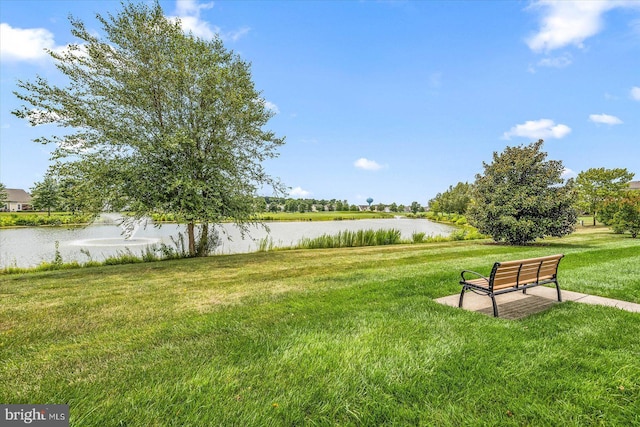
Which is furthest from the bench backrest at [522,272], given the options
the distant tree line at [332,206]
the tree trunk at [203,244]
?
the distant tree line at [332,206]

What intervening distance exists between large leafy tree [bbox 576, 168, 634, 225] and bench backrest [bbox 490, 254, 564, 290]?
40.2m

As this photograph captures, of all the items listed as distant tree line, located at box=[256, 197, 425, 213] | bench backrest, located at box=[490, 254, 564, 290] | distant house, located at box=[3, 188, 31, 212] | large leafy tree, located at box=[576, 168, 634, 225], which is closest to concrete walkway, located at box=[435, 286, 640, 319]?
bench backrest, located at box=[490, 254, 564, 290]

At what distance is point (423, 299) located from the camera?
5.99m

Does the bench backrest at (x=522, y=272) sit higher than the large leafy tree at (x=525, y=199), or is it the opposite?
the large leafy tree at (x=525, y=199)

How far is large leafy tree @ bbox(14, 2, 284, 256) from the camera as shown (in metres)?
11.9

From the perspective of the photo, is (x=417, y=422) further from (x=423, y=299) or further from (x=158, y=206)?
(x=158, y=206)

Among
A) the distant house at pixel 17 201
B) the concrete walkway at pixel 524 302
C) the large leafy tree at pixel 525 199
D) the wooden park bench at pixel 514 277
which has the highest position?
the distant house at pixel 17 201

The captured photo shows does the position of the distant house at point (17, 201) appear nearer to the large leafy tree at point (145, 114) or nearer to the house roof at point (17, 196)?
the house roof at point (17, 196)

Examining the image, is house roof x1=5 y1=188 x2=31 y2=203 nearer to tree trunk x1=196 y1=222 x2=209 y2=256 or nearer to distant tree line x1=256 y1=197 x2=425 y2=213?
distant tree line x1=256 y1=197 x2=425 y2=213

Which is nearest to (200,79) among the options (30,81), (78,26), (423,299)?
(78,26)

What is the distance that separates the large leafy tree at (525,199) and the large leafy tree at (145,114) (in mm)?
13708

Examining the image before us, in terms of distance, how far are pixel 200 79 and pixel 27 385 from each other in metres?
12.1

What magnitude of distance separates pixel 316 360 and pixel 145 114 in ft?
43.5

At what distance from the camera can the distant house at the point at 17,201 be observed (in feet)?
247
